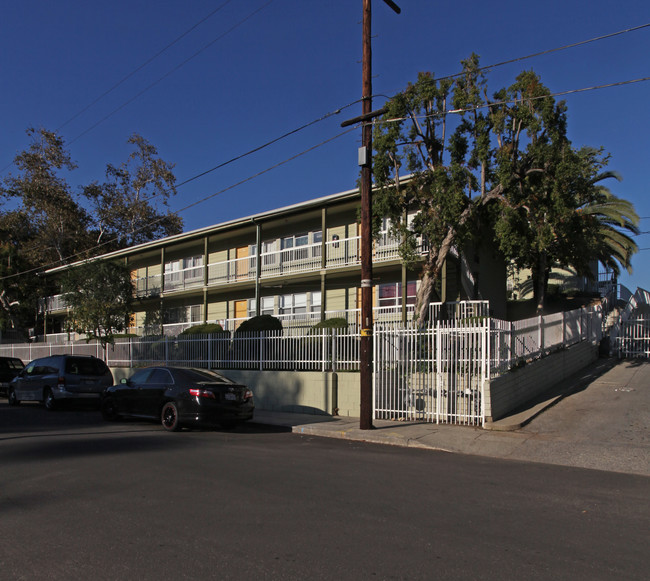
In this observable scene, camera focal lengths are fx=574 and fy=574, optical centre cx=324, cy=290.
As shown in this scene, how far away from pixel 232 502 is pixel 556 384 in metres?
12.4

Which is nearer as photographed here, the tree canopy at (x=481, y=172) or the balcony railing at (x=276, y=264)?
the tree canopy at (x=481, y=172)

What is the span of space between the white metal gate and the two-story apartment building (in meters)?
6.05

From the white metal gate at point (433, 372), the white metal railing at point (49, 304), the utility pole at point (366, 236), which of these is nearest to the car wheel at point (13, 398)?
the white metal gate at point (433, 372)

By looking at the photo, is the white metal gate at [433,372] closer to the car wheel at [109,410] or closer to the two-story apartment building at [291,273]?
the two-story apartment building at [291,273]

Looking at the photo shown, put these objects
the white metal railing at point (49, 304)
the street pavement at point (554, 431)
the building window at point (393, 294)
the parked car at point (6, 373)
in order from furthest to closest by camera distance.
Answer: the white metal railing at point (49, 304), the building window at point (393, 294), the parked car at point (6, 373), the street pavement at point (554, 431)

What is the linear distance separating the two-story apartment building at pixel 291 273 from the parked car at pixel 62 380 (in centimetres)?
798

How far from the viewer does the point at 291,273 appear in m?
23.4

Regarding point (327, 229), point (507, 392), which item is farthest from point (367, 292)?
point (327, 229)

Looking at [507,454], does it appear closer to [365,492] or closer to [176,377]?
[365,492]

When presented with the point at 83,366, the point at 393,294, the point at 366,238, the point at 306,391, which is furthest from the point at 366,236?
the point at 393,294

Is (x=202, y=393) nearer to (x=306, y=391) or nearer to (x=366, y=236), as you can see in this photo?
(x=306, y=391)

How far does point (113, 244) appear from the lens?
144 feet

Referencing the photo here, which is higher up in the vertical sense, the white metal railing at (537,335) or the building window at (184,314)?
the building window at (184,314)

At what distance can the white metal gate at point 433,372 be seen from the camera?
12031mm
